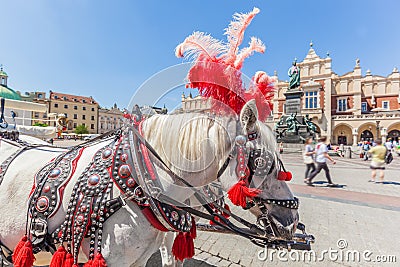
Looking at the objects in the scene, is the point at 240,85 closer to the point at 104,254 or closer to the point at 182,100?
Answer: the point at 182,100

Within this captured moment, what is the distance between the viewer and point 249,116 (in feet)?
3.83

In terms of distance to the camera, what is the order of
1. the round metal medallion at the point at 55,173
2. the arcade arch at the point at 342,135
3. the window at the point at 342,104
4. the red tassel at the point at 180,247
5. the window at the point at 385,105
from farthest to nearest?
the window at the point at 342,104 → the window at the point at 385,105 → the arcade arch at the point at 342,135 → the red tassel at the point at 180,247 → the round metal medallion at the point at 55,173

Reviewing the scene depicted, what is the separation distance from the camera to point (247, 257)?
8.23 feet

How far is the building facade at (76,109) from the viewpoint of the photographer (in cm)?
4632

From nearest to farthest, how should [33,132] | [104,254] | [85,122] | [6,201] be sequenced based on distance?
[104,254] < [6,201] < [33,132] < [85,122]

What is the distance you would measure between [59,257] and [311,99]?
121 ft

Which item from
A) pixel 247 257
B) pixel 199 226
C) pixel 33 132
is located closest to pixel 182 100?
pixel 199 226

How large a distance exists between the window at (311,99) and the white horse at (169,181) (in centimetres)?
3583

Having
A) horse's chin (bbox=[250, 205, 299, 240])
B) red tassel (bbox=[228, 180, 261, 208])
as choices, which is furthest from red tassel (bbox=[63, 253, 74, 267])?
horse's chin (bbox=[250, 205, 299, 240])

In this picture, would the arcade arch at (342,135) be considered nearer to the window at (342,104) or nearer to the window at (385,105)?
the window at (342,104)

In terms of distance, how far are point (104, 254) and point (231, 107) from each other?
3.58ft

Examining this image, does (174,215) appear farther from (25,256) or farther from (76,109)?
(76,109)

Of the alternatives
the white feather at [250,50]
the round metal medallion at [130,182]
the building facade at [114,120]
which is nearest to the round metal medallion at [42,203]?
the round metal medallion at [130,182]

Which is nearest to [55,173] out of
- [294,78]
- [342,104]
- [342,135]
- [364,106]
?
[294,78]
